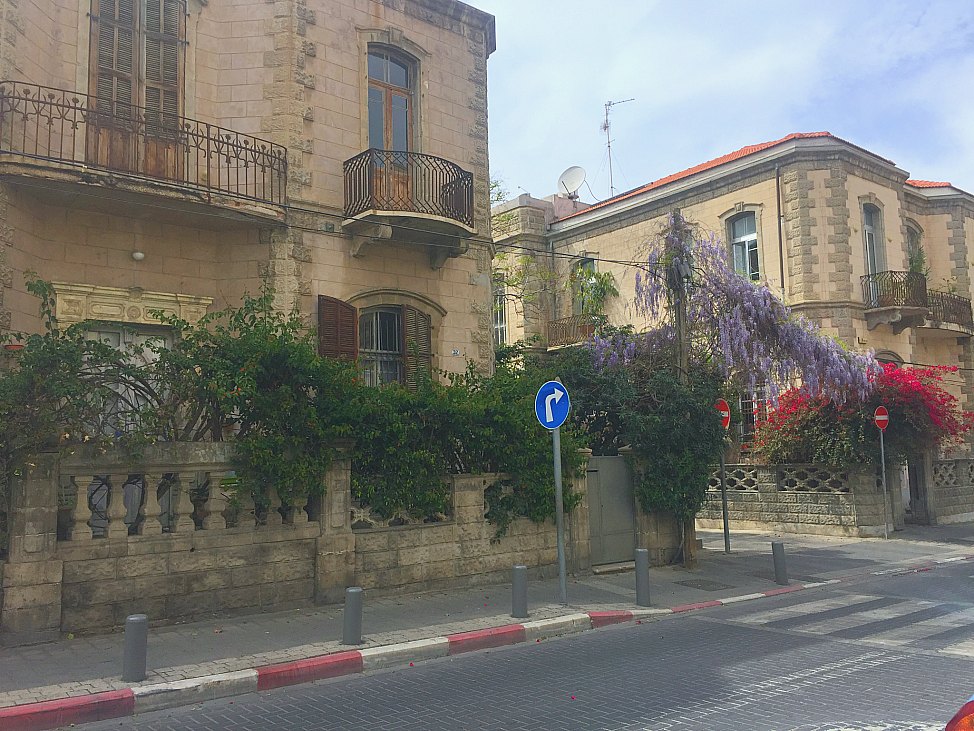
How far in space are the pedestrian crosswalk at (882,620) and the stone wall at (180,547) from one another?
13.9 feet

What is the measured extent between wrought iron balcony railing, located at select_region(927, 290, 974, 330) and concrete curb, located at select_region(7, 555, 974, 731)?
19.3 meters

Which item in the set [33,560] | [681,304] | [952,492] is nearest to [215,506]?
[33,560]

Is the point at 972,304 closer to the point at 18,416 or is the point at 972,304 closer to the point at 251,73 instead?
the point at 251,73

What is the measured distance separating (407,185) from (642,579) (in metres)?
8.11

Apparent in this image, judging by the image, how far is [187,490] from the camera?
360 inches

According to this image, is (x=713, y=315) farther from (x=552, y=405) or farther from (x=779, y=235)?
(x=779, y=235)

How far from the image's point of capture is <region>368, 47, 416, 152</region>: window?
1529cm

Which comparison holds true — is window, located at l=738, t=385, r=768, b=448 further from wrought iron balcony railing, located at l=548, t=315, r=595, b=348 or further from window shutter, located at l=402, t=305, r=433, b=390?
window shutter, located at l=402, t=305, r=433, b=390

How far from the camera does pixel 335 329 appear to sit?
13.6 m

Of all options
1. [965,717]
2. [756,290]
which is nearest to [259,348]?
[965,717]

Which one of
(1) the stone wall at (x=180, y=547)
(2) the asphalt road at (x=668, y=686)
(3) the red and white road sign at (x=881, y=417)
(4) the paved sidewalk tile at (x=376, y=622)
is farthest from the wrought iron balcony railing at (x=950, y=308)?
(1) the stone wall at (x=180, y=547)

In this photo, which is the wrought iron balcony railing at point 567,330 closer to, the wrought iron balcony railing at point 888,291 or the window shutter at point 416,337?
the wrought iron balcony railing at point 888,291

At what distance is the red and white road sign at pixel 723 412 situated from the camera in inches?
555

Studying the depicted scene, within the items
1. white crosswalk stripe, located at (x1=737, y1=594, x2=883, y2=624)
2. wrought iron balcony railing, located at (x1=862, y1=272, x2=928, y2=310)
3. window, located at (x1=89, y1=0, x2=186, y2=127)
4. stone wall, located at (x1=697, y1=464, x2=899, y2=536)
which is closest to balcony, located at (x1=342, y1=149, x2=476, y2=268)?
window, located at (x1=89, y1=0, x2=186, y2=127)
